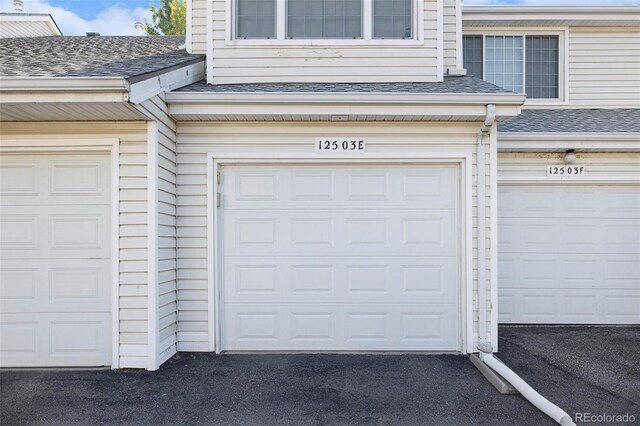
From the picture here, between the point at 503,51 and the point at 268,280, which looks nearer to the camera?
the point at 268,280

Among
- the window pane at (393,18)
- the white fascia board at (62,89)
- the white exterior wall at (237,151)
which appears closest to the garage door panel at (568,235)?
the white exterior wall at (237,151)

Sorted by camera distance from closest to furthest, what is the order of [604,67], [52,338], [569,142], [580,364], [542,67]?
[52,338] < [580,364] < [569,142] < [604,67] < [542,67]

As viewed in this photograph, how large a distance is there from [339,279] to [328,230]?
1.95 ft

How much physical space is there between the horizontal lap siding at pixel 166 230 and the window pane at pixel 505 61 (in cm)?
545

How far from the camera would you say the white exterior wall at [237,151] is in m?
4.75

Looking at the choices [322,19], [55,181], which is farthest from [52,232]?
[322,19]

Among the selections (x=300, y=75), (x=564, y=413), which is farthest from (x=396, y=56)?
(x=564, y=413)

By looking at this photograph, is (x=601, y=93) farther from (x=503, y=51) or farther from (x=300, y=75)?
(x=300, y=75)

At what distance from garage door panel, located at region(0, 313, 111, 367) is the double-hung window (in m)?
3.89

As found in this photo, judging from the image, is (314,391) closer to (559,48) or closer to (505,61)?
(505,61)

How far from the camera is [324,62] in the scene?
5.22 m

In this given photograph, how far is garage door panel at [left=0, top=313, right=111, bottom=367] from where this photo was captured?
14.2ft

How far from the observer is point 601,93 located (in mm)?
6977

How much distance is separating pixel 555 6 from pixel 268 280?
649 centimetres
